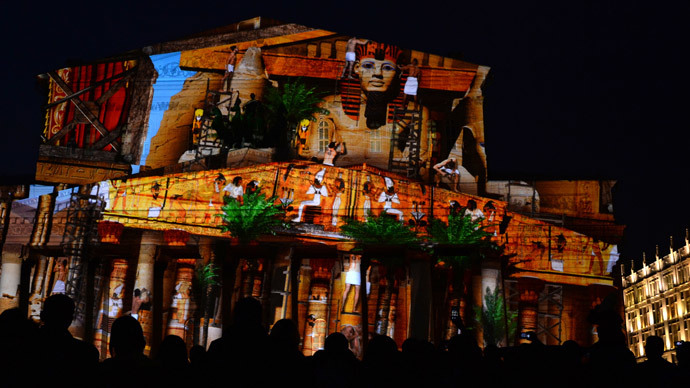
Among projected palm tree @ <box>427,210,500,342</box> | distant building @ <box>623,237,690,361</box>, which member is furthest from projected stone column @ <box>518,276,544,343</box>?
distant building @ <box>623,237,690,361</box>

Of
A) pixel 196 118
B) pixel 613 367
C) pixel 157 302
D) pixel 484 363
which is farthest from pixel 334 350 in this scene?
pixel 196 118

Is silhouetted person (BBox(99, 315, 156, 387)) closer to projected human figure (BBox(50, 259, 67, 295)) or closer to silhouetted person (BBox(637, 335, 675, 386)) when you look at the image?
silhouetted person (BBox(637, 335, 675, 386))

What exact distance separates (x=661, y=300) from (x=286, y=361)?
92623 mm

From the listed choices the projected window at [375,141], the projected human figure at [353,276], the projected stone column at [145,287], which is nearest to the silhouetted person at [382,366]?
the projected human figure at [353,276]

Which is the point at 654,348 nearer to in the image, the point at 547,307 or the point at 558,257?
the point at 558,257

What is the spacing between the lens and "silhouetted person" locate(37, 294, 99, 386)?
212 inches

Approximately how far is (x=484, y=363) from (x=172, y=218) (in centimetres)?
2985

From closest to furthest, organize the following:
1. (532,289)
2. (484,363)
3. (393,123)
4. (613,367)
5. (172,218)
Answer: (613,367) < (484,363) < (172,218) < (532,289) < (393,123)

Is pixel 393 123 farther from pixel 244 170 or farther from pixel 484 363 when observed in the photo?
pixel 484 363

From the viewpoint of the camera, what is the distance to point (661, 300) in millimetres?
89188

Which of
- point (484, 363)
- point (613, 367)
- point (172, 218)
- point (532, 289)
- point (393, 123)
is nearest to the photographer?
point (613, 367)

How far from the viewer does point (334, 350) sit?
692cm

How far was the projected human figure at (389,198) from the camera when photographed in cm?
3678

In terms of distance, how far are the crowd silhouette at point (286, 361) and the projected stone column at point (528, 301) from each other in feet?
104
